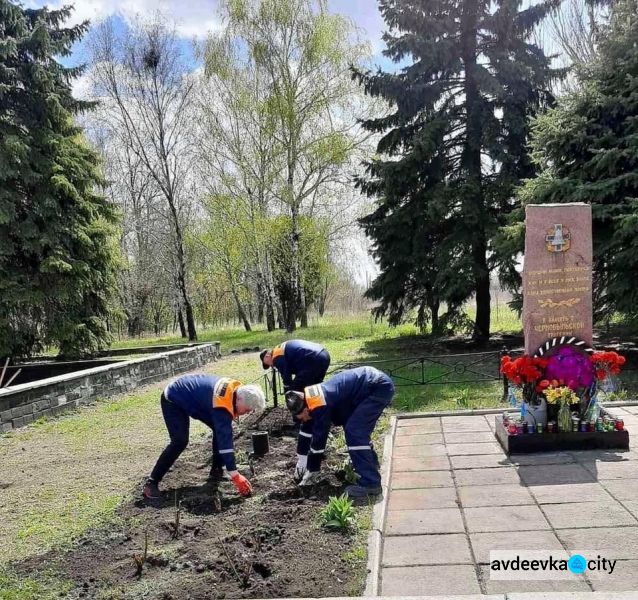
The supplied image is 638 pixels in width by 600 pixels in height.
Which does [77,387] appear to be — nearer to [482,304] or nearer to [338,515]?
[338,515]

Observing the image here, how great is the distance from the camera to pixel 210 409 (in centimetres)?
495

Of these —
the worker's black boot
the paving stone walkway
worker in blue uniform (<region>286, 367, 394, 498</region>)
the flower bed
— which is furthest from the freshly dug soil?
the flower bed

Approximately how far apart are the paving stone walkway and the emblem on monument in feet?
6.86

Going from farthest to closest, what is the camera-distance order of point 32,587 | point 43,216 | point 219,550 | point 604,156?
point 43,216, point 604,156, point 219,550, point 32,587

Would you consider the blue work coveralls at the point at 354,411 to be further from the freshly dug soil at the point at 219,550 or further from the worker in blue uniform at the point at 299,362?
the worker in blue uniform at the point at 299,362

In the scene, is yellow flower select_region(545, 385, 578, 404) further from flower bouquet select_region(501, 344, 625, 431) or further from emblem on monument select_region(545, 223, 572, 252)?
emblem on monument select_region(545, 223, 572, 252)

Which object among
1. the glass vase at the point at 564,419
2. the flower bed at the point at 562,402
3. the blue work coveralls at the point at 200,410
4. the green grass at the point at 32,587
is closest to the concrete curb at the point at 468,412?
the flower bed at the point at 562,402

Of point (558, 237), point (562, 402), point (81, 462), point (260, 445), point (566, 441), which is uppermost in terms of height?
point (558, 237)

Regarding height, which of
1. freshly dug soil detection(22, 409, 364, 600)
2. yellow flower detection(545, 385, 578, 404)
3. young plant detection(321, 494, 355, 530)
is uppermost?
yellow flower detection(545, 385, 578, 404)

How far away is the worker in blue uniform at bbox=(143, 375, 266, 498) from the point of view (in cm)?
470

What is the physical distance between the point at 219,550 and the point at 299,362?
3.19 metres

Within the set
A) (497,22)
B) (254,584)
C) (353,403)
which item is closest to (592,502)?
(353,403)

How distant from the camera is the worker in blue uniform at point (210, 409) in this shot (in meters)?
4.70

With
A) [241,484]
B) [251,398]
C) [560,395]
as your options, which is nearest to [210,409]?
[251,398]
